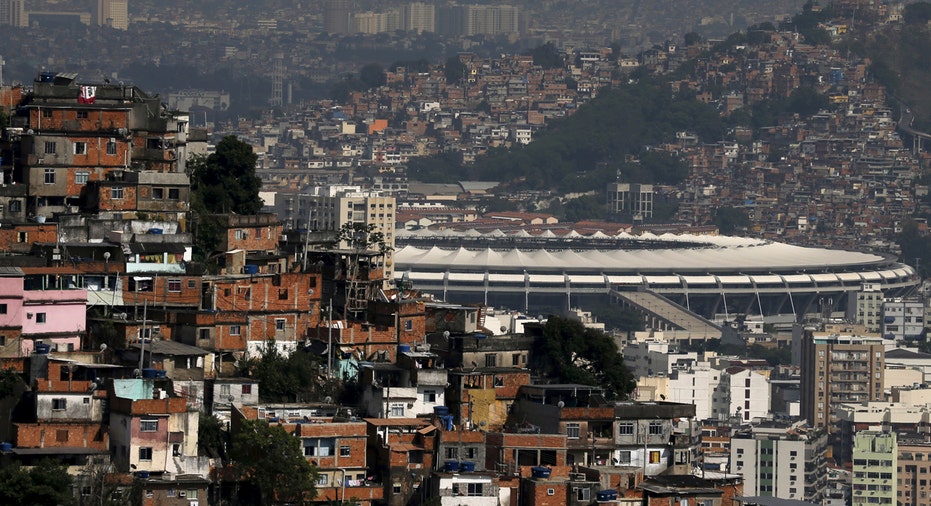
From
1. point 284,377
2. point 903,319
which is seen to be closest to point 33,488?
point 284,377

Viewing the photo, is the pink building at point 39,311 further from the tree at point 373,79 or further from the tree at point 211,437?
the tree at point 373,79

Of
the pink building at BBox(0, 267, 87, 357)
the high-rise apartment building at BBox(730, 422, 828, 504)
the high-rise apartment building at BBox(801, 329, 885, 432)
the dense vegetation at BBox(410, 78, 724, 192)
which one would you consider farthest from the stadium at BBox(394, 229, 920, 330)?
the pink building at BBox(0, 267, 87, 357)

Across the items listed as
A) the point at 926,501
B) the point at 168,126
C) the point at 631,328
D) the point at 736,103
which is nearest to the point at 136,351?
the point at 168,126

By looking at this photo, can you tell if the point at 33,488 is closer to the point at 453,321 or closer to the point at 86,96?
the point at 453,321

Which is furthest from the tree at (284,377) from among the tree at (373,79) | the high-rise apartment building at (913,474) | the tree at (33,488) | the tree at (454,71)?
the tree at (373,79)

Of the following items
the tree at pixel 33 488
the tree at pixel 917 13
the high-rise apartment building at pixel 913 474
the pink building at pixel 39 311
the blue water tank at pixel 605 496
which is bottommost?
the high-rise apartment building at pixel 913 474

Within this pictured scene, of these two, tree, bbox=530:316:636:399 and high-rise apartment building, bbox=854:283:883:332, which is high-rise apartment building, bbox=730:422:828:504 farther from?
high-rise apartment building, bbox=854:283:883:332
